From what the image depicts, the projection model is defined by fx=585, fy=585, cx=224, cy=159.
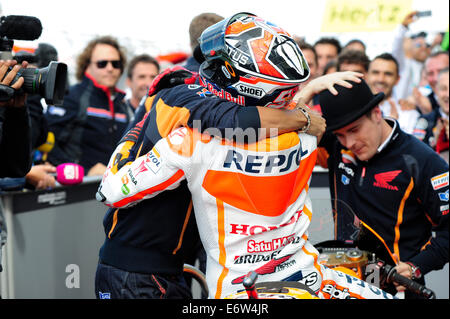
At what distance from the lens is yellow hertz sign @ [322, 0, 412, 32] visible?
7832 mm

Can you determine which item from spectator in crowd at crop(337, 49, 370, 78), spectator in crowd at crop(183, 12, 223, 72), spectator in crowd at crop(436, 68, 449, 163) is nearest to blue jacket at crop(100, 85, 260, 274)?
spectator in crowd at crop(183, 12, 223, 72)

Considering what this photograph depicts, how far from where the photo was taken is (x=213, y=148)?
81.7 inches

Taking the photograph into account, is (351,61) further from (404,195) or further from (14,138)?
(14,138)

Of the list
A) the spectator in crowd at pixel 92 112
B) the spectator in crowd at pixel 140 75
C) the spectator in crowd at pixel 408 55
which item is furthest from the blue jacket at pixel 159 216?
the spectator in crowd at pixel 408 55

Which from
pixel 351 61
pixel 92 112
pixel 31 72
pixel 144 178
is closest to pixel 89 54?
pixel 92 112

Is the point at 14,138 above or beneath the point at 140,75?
beneath

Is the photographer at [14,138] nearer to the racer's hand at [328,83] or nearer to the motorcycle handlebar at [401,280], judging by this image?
the racer's hand at [328,83]

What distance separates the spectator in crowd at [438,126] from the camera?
18.0 ft

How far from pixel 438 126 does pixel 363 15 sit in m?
3.06

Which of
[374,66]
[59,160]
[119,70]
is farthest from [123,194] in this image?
[374,66]

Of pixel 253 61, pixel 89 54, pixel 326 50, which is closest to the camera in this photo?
pixel 253 61

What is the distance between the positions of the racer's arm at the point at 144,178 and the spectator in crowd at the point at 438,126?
12.8 ft

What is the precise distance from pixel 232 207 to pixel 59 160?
3.76 meters

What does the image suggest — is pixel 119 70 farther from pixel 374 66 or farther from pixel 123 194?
pixel 123 194
